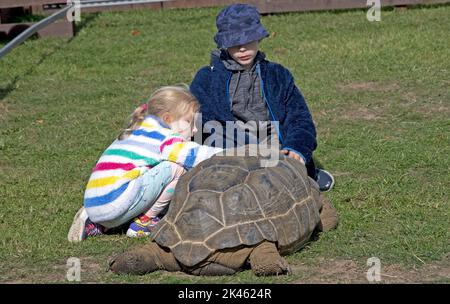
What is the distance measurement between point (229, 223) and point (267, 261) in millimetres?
288

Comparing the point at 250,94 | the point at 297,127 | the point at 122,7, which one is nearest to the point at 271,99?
the point at 250,94

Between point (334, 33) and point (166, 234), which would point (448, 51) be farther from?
point (166, 234)

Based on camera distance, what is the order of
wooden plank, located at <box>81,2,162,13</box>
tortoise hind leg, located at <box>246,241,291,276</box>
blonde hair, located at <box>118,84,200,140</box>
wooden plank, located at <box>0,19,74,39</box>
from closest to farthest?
tortoise hind leg, located at <box>246,241,291,276</box> < blonde hair, located at <box>118,84,200,140</box> < wooden plank, located at <box>0,19,74,39</box> < wooden plank, located at <box>81,2,162,13</box>

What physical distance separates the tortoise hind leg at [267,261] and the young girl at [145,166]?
0.85 meters

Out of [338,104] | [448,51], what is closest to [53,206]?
[338,104]

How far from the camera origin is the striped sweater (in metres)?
5.14

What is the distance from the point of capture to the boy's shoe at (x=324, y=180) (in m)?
6.23

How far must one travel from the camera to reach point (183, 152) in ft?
17.1

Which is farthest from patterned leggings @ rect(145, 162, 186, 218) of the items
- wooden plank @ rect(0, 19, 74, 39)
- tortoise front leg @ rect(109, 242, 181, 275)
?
wooden plank @ rect(0, 19, 74, 39)

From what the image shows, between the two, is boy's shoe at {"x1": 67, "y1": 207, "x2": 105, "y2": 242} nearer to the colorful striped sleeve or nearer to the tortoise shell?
the colorful striped sleeve

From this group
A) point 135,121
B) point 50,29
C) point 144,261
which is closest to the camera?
point 144,261

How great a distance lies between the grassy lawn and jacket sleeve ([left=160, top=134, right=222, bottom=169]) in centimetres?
63

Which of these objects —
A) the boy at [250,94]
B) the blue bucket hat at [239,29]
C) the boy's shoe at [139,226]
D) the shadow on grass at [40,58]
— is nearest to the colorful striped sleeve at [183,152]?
the boy's shoe at [139,226]

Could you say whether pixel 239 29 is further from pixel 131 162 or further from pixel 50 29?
pixel 50 29
